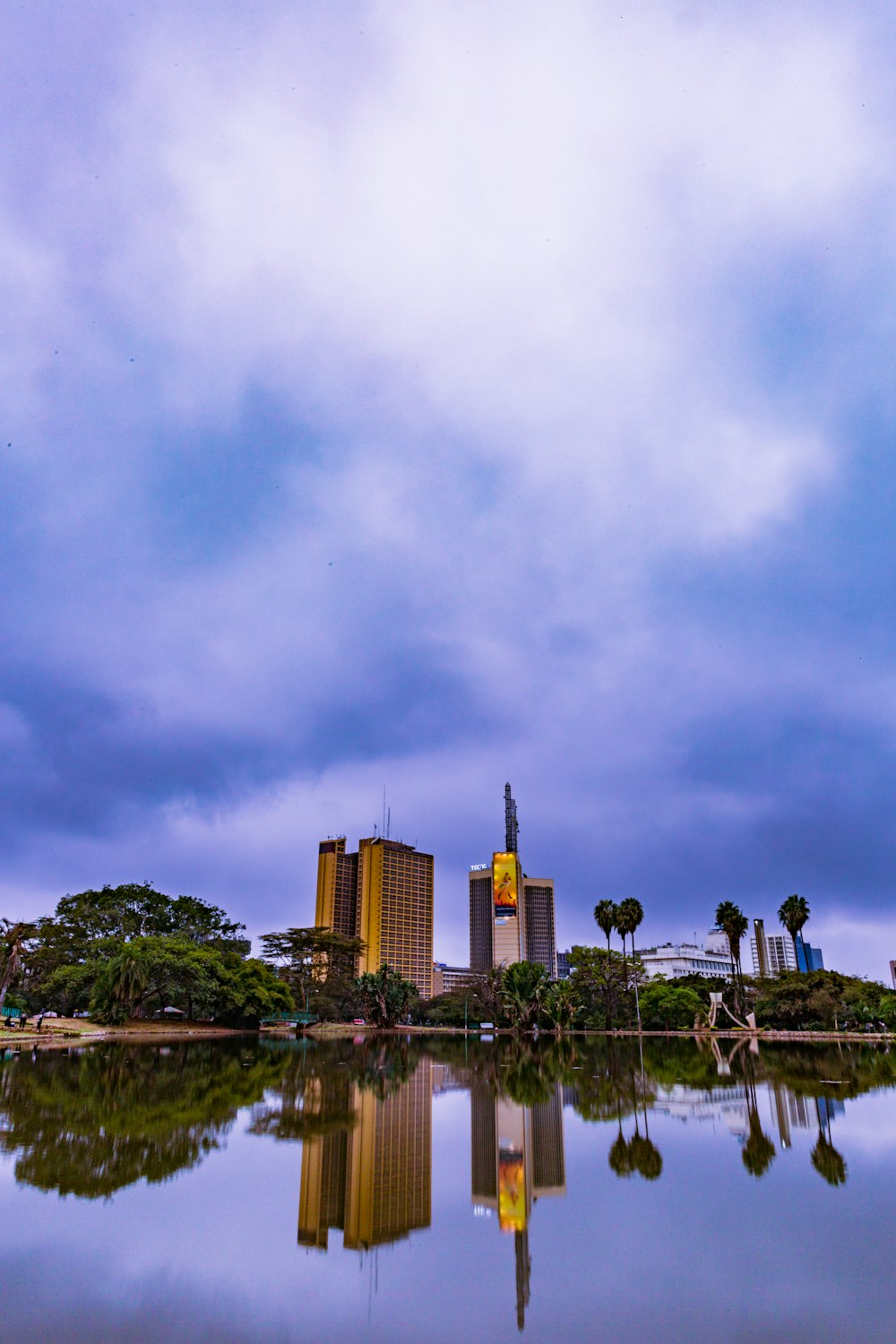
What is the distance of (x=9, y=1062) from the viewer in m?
28.4

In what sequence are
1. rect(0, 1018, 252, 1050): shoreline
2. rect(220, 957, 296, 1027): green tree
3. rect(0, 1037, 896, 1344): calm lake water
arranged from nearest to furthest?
rect(0, 1037, 896, 1344): calm lake water < rect(0, 1018, 252, 1050): shoreline < rect(220, 957, 296, 1027): green tree

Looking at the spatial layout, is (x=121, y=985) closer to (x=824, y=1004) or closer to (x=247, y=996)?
(x=247, y=996)

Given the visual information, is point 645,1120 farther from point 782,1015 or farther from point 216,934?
point 216,934

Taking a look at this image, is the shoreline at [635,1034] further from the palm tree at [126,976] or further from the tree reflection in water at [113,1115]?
the tree reflection in water at [113,1115]

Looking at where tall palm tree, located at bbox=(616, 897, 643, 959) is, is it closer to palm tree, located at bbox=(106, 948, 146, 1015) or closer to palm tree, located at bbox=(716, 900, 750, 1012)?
palm tree, located at bbox=(716, 900, 750, 1012)

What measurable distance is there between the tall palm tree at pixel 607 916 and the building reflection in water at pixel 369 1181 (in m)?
55.4

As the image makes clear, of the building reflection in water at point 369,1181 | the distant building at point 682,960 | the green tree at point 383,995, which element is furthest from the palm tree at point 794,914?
the distant building at point 682,960

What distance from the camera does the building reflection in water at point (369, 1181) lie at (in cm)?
924

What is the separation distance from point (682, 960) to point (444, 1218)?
17478 cm

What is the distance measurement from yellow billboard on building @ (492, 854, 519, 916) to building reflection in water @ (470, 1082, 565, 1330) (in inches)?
3492

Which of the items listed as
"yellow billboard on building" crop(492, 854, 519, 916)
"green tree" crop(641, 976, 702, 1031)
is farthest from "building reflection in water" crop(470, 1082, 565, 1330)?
"yellow billboard on building" crop(492, 854, 519, 916)

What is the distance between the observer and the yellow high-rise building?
524 feet

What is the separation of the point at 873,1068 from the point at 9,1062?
3223 cm

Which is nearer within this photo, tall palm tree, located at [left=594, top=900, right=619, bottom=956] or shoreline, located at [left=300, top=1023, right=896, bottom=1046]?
shoreline, located at [left=300, top=1023, right=896, bottom=1046]
